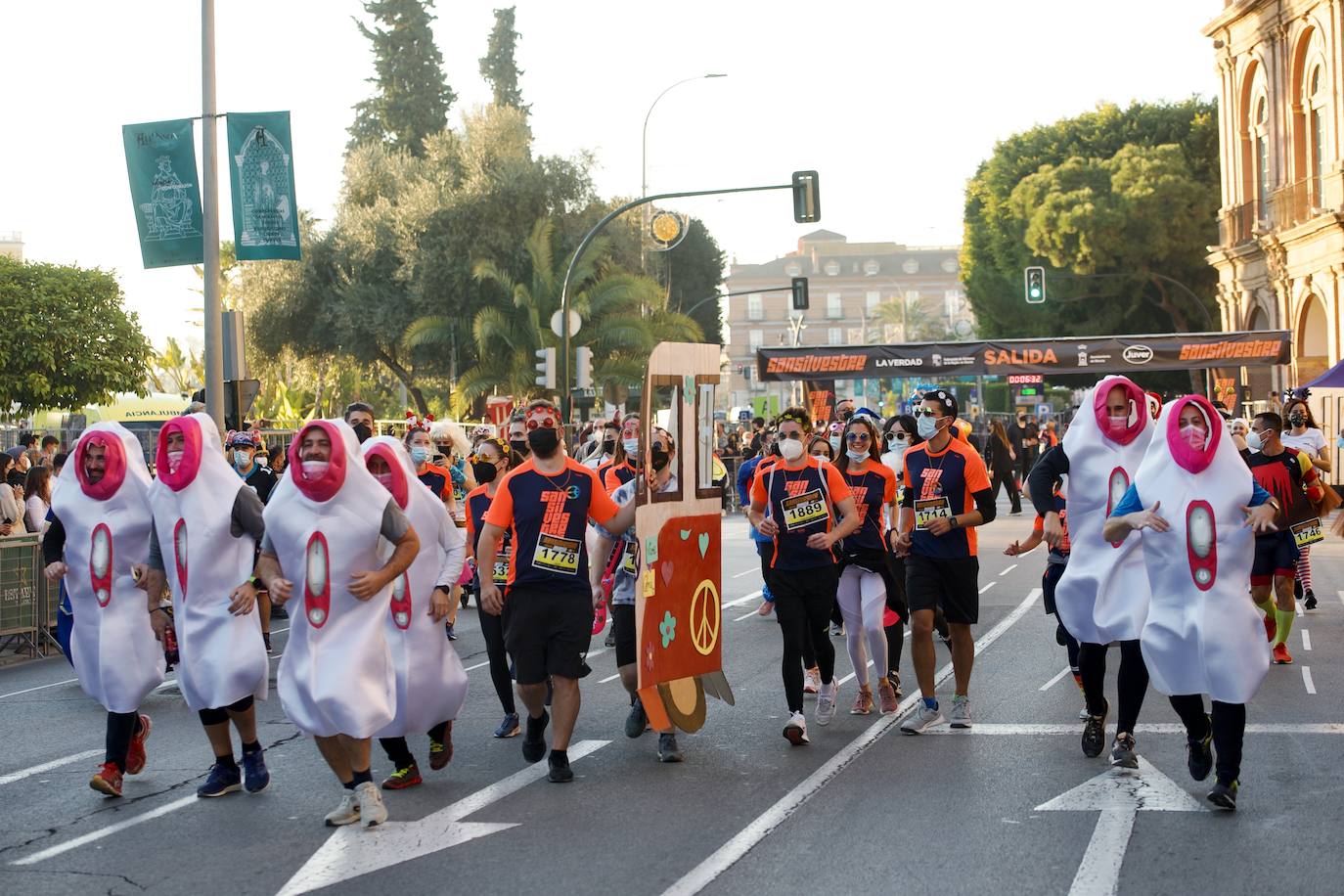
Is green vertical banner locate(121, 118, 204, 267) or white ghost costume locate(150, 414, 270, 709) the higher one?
green vertical banner locate(121, 118, 204, 267)

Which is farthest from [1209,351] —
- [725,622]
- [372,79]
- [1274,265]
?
[372,79]

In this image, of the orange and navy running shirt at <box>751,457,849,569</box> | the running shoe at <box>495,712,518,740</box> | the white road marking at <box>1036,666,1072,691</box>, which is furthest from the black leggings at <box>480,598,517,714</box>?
the white road marking at <box>1036,666,1072,691</box>

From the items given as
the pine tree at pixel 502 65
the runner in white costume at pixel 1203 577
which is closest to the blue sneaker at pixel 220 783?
the runner in white costume at pixel 1203 577

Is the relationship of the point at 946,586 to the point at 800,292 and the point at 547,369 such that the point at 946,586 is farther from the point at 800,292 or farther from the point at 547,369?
the point at 800,292

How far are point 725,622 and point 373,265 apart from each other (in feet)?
103

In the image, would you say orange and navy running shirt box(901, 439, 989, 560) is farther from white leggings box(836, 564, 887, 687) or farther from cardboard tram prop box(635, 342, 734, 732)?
cardboard tram prop box(635, 342, 734, 732)

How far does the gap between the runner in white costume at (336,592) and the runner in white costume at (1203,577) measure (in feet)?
10.8

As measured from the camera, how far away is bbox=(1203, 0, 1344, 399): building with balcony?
3950 centimetres

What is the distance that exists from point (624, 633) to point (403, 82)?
54508 millimetres

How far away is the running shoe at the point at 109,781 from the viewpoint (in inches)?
319

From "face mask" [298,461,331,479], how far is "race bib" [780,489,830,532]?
3.09 metres

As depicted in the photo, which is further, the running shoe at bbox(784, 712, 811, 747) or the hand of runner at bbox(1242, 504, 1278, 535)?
the running shoe at bbox(784, 712, 811, 747)

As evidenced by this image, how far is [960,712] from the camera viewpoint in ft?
31.4

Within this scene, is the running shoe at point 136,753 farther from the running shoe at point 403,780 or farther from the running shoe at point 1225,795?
the running shoe at point 1225,795
